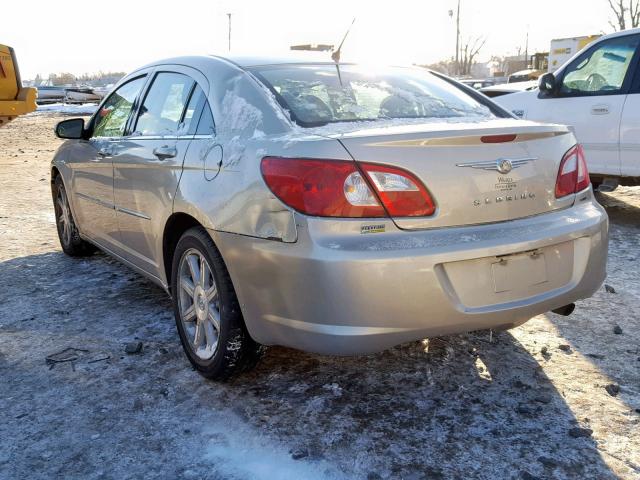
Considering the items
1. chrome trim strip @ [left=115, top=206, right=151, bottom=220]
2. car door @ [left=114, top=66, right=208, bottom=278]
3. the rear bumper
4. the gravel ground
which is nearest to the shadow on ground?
the gravel ground

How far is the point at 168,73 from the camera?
370 cm

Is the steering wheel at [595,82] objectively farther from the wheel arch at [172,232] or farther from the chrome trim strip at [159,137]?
the wheel arch at [172,232]

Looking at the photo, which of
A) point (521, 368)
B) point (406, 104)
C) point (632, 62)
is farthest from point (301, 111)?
point (632, 62)

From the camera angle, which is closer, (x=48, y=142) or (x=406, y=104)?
(x=406, y=104)

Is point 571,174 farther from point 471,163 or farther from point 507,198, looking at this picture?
point 471,163

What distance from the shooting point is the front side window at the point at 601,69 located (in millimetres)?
6262

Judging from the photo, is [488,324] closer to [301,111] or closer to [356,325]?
[356,325]

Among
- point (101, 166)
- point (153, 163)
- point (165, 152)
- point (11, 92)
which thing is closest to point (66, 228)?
point (101, 166)

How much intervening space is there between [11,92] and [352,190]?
8207 mm

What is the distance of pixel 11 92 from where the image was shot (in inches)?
356

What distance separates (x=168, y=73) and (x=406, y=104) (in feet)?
4.68

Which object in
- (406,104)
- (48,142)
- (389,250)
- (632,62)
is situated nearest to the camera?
(389,250)

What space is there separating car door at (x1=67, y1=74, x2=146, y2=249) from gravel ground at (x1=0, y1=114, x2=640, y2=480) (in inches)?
23.8

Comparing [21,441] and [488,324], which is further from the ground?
[488,324]
